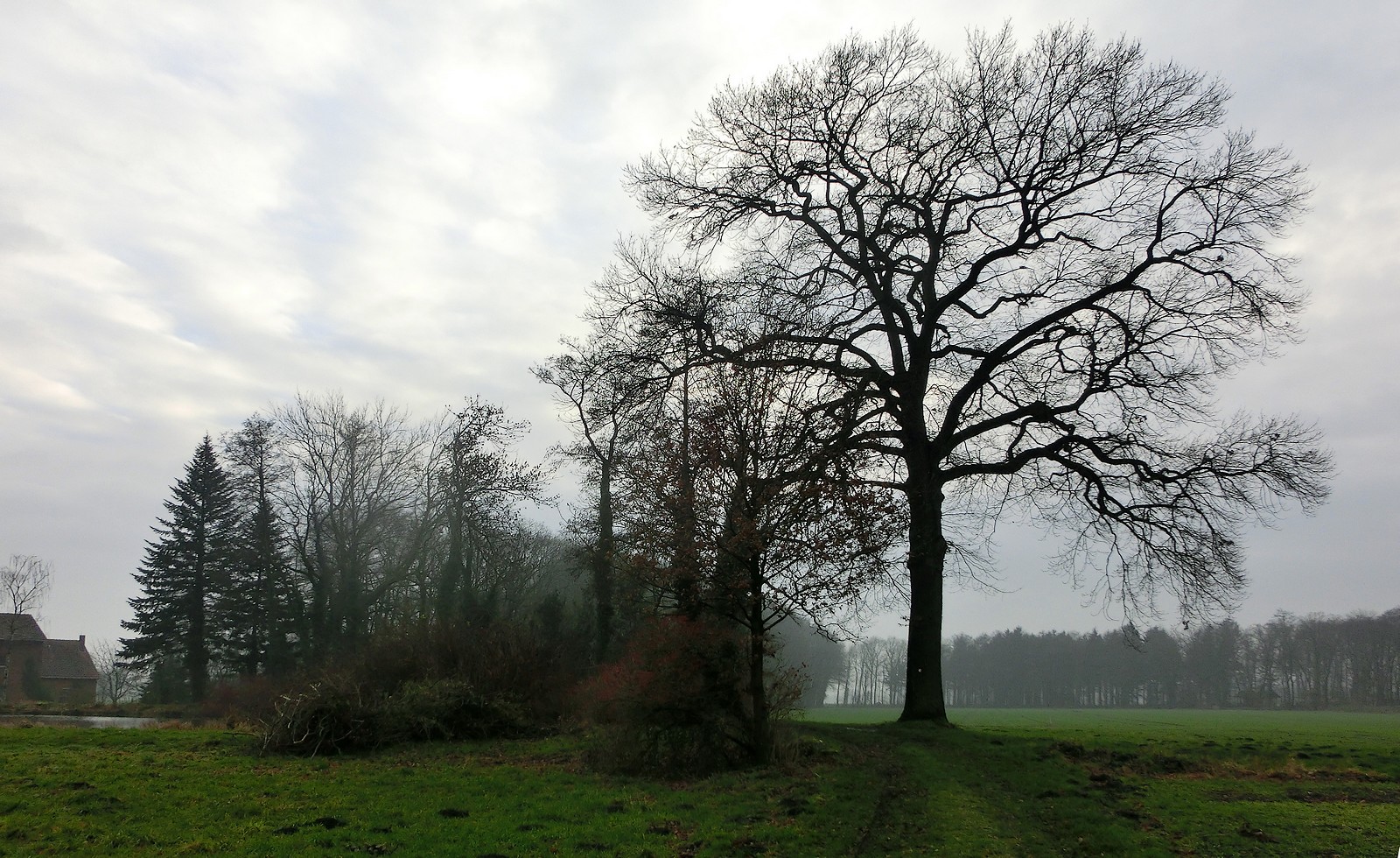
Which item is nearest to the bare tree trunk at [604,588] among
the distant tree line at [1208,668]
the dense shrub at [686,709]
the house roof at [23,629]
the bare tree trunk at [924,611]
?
the bare tree trunk at [924,611]

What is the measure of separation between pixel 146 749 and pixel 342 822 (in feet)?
26.8

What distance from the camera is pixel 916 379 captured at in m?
19.6

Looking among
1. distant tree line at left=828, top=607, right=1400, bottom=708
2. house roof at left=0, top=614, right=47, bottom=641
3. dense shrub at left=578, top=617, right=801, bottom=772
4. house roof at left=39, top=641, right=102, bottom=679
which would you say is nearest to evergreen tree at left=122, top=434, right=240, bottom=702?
house roof at left=0, top=614, right=47, bottom=641

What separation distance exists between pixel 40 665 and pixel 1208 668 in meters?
94.2

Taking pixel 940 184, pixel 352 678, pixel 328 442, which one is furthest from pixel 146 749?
pixel 328 442

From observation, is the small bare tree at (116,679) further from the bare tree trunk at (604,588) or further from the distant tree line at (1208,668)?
the distant tree line at (1208,668)

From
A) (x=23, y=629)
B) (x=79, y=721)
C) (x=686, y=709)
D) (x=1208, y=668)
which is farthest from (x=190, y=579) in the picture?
(x=1208, y=668)

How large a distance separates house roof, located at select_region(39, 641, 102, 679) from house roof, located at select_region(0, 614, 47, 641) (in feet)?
8.30

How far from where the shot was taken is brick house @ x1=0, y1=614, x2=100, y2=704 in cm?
5300

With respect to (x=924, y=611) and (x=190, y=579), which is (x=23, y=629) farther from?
(x=924, y=611)

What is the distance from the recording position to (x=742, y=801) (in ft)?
36.0

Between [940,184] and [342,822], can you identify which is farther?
[940,184]

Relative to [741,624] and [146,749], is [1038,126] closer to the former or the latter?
[741,624]

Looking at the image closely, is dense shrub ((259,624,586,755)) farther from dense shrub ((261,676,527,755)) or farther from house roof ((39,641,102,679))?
house roof ((39,641,102,679))
